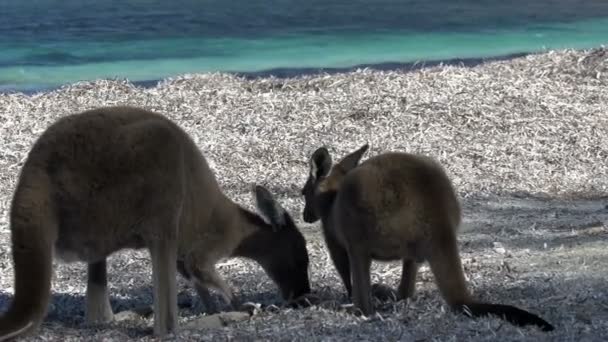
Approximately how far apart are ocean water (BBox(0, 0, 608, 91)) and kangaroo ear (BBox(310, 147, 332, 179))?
34.3ft

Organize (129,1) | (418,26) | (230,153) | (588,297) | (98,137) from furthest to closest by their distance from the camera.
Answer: (129,1) → (418,26) → (230,153) → (588,297) → (98,137)

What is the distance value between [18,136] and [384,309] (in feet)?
17.6

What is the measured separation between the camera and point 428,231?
5406 millimetres

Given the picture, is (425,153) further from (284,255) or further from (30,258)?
(30,258)

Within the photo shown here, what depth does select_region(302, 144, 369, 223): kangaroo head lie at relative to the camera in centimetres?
615

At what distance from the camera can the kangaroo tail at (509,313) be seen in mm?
4938

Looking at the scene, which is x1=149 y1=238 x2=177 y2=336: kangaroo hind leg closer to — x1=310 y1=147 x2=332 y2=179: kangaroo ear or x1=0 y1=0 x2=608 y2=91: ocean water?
x1=310 y1=147 x2=332 y2=179: kangaroo ear

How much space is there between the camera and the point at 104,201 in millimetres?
5125

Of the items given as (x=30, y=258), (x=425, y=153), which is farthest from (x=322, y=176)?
(x=425, y=153)

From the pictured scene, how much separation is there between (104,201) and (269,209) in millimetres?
1185

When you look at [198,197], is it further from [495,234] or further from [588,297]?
[495,234]

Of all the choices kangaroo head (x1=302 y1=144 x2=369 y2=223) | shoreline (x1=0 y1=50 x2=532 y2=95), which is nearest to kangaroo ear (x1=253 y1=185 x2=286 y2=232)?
kangaroo head (x1=302 y1=144 x2=369 y2=223)

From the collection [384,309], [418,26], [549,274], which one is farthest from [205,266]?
[418,26]

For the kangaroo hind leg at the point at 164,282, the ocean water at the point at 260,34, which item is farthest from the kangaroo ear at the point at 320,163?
the ocean water at the point at 260,34
